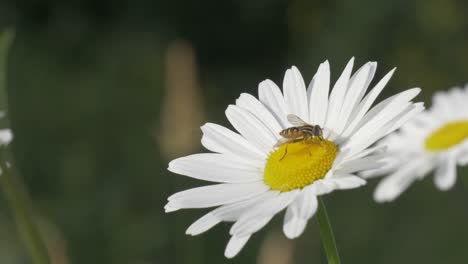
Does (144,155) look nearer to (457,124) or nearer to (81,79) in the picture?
(81,79)

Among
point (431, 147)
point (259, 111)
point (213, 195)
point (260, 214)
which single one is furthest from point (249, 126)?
point (431, 147)

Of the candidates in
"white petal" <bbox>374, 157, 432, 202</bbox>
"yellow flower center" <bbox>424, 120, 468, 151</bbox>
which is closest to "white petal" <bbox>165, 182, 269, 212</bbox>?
"white petal" <bbox>374, 157, 432, 202</bbox>

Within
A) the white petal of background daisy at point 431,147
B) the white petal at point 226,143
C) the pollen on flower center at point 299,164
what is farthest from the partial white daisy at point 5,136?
the white petal of background daisy at point 431,147

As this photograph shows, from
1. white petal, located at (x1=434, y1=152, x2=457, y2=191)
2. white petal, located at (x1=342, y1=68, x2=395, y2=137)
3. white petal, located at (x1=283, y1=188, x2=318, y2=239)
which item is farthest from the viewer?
white petal, located at (x1=434, y1=152, x2=457, y2=191)

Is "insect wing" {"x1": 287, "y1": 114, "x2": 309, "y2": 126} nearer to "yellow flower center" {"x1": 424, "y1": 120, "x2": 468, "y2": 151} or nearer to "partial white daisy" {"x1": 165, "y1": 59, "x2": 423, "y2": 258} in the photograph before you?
"partial white daisy" {"x1": 165, "y1": 59, "x2": 423, "y2": 258}

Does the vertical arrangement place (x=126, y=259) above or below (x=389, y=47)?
below

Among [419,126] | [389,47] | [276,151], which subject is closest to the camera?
[276,151]

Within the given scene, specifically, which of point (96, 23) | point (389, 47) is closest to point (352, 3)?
point (389, 47)

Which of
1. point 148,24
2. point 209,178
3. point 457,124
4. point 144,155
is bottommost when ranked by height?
point 209,178
